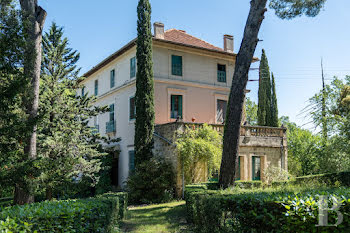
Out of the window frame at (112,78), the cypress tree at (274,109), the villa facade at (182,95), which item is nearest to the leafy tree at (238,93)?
the villa facade at (182,95)

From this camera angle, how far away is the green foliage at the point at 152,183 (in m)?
16.8

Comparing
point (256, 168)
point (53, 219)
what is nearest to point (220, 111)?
point (256, 168)

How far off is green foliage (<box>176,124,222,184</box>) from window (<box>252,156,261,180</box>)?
3.96m

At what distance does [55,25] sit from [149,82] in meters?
5.80

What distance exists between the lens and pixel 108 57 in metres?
24.0

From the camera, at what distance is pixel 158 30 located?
2086cm

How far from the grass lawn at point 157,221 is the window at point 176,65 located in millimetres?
10149

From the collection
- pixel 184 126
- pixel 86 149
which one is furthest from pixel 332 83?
pixel 86 149

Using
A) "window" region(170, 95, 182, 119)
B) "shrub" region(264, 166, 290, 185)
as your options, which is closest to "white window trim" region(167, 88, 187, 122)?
"window" region(170, 95, 182, 119)

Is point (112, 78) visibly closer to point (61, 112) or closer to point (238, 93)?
point (61, 112)

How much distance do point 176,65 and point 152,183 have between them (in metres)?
8.41

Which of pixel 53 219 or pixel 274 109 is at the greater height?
pixel 274 109

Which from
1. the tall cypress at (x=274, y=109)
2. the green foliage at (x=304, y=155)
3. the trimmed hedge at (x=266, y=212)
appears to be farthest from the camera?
the tall cypress at (x=274, y=109)

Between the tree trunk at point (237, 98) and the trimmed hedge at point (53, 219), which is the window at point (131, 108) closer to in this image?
the tree trunk at point (237, 98)
